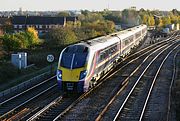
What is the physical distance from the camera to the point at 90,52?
22.1 meters

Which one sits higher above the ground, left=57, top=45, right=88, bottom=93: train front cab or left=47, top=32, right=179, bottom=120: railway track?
left=57, top=45, right=88, bottom=93: train front cab

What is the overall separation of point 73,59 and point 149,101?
483cm

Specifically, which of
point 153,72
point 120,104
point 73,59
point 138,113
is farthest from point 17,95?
point 153,72

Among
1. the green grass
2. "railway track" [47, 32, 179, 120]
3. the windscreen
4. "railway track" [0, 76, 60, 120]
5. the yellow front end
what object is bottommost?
the green grass

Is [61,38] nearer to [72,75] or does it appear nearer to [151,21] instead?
[72,75]

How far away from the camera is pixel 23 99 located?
877 inches

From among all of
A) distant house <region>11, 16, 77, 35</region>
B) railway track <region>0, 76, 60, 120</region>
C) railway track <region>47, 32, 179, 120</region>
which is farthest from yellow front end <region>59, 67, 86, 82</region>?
distant house <region>11, 16, 77, 35</region>

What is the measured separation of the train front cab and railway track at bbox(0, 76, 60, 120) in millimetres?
2261

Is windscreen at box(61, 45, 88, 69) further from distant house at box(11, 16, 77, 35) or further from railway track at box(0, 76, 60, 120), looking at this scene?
distant house at box(11, 16, 77, 35)

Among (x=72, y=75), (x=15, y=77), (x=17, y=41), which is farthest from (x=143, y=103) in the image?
(x=17, y=41)

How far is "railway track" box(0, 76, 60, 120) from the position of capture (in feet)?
63.6

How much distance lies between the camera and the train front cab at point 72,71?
21.2 meters

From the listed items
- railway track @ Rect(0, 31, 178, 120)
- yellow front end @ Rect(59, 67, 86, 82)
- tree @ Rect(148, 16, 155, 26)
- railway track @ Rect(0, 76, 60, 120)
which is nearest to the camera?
railway track @ Rect(0, 31, 178, 120)

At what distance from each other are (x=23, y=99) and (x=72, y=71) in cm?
349
